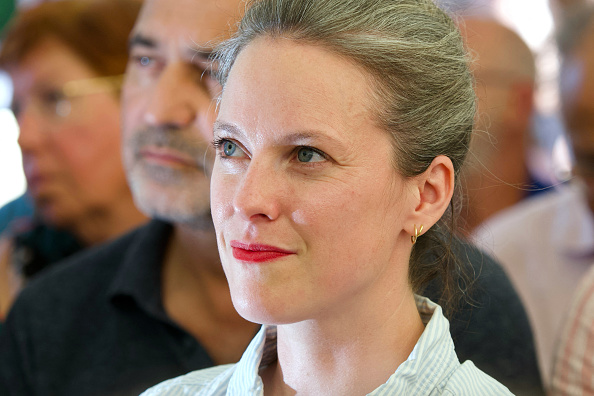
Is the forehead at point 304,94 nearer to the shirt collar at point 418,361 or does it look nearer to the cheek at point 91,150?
the shirt collar at point 418,361

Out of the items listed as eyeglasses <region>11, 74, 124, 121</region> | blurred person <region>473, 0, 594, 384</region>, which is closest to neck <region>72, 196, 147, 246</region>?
eyeglasses <region>11, 74, 124, 121</region>

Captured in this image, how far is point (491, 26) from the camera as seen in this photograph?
209 cm

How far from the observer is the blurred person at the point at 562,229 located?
1621 millimetres

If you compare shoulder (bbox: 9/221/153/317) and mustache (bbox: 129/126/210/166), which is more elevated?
mustache (bbox: 129/126/210/166)

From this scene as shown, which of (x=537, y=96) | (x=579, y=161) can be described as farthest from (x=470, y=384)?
(x=537, y=96)

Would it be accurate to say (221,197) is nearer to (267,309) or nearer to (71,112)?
(267,309)

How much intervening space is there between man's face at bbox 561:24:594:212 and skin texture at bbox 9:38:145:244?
3.56 ft

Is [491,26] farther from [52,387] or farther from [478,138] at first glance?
[52,387]

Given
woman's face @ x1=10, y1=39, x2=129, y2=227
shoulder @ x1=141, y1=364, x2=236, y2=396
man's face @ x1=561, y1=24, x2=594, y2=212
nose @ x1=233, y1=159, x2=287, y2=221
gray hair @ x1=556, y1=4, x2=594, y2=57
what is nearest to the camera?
nose @ x1=233, y1=159, x2=287, y2=221

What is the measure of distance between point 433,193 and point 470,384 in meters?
0.21

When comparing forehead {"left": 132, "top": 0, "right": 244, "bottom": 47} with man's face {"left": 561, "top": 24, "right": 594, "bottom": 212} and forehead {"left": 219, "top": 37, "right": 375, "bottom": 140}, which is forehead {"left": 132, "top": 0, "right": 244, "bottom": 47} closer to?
forehead {"left": 219, "top": 37, "right": 375, "bottom": 140}

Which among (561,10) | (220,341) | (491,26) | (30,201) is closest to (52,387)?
(220,341)

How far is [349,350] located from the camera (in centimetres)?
80

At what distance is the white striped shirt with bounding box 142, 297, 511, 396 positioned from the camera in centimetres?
78
